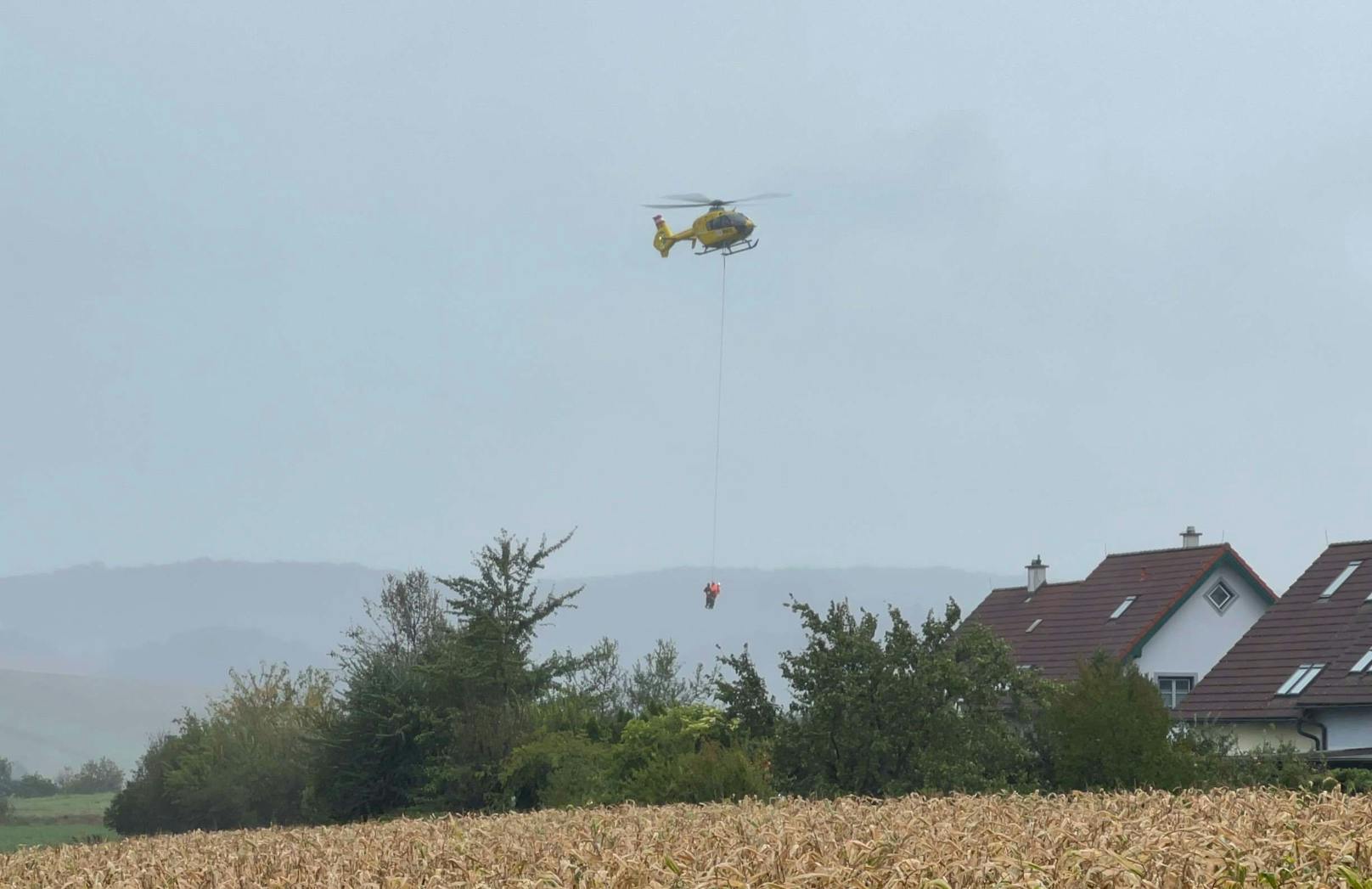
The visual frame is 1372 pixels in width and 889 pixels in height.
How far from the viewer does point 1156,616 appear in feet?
166

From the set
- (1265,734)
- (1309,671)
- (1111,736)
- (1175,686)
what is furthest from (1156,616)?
(1111,736)

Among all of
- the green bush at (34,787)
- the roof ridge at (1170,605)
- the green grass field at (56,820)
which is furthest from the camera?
the green bush at (34,787)

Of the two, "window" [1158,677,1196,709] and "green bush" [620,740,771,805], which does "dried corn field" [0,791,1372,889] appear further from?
"window" [1158,677,1196,709]

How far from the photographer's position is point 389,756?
164ft

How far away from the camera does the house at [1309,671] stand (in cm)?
3919

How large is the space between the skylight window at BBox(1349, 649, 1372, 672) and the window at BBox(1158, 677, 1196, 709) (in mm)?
Answer: 10344

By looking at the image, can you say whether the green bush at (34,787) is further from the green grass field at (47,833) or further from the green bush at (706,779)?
the green bush at (706,779)

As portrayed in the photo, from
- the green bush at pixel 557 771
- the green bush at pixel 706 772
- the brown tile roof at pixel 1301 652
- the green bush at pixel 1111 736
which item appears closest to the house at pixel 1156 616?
the brown tile roof at pixel 1301 652

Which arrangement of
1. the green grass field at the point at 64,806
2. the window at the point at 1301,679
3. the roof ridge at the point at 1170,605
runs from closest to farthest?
the window at the point at 1301,679 < the roof ridge at the point at 1170,605 < the green grass field at the point at 64,806

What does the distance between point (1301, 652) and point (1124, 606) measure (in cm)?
963

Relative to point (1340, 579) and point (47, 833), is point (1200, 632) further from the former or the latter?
point (47, 833)

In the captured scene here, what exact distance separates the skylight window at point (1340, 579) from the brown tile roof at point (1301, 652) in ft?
0.52

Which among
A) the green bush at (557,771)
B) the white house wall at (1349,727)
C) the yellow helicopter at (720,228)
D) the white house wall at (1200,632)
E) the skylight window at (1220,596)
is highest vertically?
the yellow helicopter at (720,228)

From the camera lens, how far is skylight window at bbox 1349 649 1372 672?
39.9 meters
